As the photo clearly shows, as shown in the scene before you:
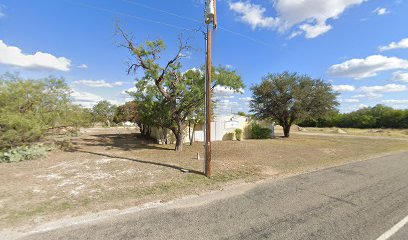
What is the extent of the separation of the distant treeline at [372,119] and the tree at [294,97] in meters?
19.1

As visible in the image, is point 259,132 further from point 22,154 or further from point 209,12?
point 22,154

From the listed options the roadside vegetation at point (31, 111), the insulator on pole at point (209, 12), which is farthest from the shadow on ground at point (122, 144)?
the insulator on pole at point (209, 12)

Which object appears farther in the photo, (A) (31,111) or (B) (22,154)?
(A) (31,111)

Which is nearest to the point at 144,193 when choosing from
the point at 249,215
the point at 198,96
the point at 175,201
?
the point at 175,201

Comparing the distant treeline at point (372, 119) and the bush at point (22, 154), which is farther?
the distant treeline at point (372, 119)

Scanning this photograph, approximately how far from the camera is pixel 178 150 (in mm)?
12664

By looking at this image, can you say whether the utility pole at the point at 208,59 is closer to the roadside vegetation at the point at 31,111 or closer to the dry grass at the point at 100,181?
the dry grass at the point at 100,181

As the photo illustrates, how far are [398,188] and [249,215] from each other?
4979mm

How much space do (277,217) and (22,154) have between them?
36.7 ft

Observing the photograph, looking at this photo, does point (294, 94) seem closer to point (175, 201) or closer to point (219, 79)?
point (219, 79)

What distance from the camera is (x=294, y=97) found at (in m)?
21.2

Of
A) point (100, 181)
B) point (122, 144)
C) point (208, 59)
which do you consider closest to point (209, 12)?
point (208, 59)

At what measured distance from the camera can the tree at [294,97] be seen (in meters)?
21.6

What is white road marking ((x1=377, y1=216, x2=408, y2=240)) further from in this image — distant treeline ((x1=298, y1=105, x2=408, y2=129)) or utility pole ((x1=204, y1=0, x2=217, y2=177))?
distant treeline ((x1=298, y1=105, x2=408, y2=129))
